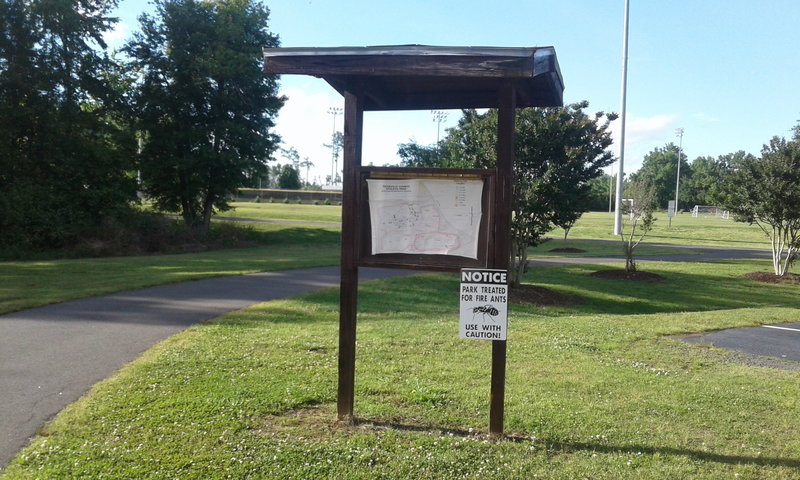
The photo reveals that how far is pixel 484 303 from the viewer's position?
4.69 metres

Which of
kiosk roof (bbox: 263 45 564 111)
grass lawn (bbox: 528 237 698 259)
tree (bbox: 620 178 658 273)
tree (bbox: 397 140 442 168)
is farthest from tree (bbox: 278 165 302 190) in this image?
kiosk roof (bbox: 263 45 564 111)

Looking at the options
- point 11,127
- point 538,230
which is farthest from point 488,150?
point 11,127

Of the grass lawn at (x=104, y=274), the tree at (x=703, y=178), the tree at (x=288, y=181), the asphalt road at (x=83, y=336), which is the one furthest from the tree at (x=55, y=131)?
the tree at (x=703, y=178)

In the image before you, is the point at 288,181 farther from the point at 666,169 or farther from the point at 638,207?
the point at 666,169

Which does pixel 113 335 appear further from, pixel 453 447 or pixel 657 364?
pixel 657 364

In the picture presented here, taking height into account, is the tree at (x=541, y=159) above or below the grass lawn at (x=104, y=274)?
above

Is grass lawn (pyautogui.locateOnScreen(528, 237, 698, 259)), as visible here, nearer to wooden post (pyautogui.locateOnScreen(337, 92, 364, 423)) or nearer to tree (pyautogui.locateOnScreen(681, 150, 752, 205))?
wooden post (pyautogui.locateOnScreen(337, 92, 364, 423))

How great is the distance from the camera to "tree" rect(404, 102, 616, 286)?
13.1m

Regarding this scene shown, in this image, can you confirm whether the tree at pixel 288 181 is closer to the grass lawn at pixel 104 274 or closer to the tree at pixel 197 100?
the tree at pixel 197 100

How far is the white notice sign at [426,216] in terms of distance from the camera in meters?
4.70

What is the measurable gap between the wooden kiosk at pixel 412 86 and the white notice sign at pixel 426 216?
0.06m

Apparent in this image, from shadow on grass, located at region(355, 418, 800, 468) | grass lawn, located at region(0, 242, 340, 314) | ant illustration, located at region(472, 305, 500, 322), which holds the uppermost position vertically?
ant illustration, located at region(472, 305, 500, 322)

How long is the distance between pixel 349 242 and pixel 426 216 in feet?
2.14

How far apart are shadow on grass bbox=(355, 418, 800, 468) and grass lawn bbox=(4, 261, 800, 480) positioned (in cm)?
2
